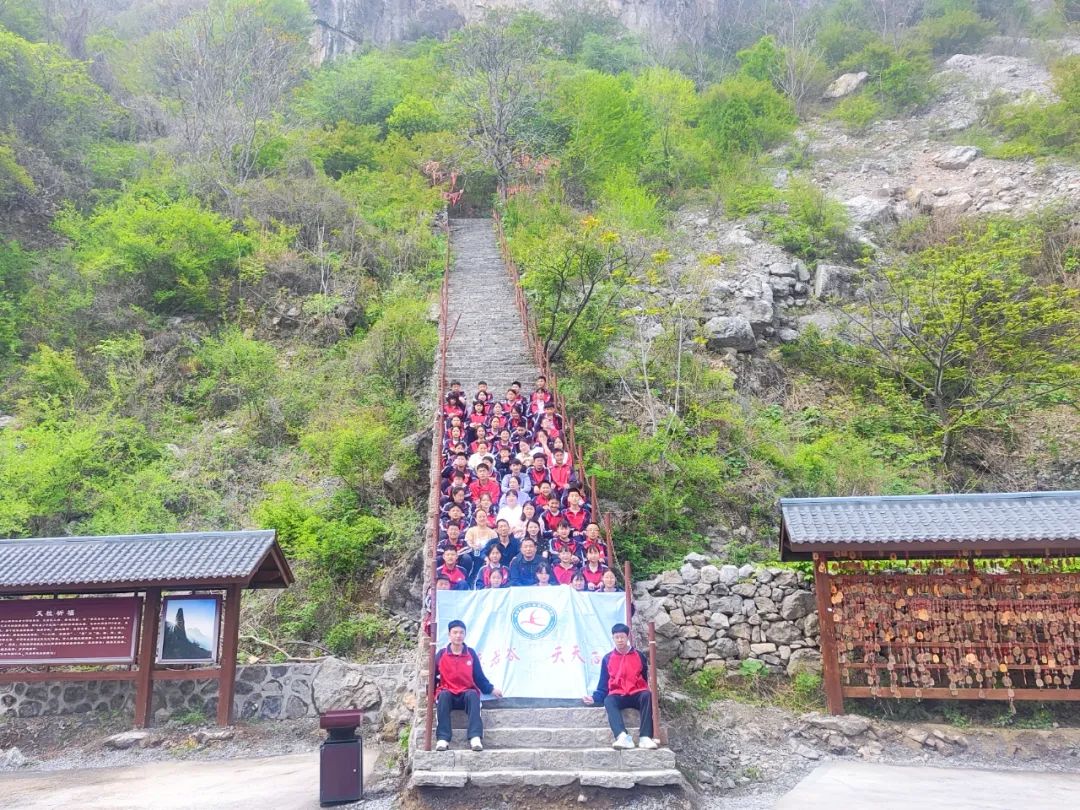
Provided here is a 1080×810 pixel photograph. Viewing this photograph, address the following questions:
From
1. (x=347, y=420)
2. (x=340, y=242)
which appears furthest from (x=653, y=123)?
(x=347, y=420)

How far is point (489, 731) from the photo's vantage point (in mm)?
7301

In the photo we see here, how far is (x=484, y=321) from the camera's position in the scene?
65.3 feet

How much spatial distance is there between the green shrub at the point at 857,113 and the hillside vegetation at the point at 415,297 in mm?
123

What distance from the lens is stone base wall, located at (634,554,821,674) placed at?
10.0 m

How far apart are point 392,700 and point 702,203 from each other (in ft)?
69.8

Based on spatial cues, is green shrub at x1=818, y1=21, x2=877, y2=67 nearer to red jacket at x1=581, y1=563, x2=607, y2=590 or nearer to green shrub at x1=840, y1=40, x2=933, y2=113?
green shrub at x1=840, y1=40, x2=933, y2=113

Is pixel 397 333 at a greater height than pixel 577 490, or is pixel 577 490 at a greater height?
pixel 397 333

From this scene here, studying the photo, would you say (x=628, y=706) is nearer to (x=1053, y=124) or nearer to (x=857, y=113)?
(x=1053, y=124)

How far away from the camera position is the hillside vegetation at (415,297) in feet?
47.2

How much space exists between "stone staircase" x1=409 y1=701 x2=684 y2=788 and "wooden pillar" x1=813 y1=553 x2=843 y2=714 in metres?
2.88

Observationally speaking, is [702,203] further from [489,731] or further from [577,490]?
[489,731]

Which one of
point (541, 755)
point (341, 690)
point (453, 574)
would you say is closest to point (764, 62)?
point (453, 574)

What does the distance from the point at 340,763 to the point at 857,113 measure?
104 feet

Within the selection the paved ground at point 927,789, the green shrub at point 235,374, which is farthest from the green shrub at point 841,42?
the paved ground at point 927,789
